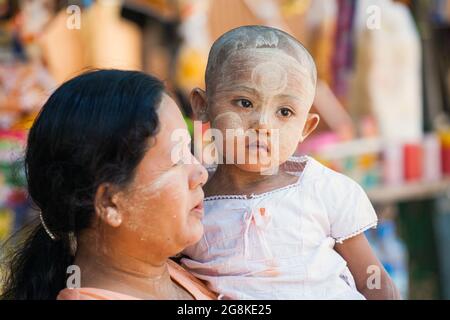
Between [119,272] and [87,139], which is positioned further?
[119,272]

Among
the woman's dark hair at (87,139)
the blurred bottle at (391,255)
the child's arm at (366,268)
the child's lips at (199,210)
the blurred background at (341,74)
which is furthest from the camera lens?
the blurred bottle at (391,255)

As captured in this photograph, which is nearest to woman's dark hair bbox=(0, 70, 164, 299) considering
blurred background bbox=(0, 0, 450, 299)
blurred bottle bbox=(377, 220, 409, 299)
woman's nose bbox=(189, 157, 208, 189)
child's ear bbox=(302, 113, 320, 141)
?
woman's nose bbox=(189, 157, 208, 189)

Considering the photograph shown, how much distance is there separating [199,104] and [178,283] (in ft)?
1.26

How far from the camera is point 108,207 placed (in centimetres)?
175

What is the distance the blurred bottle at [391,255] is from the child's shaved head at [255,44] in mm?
3089

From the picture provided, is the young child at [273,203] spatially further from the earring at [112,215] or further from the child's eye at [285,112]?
the earring at [112,215]

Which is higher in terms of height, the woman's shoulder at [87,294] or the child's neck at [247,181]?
the child's neck at [247,181]

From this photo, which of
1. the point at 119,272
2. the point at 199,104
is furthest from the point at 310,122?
the point at 119,272

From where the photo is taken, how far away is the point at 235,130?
183cm

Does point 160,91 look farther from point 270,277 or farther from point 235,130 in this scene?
point 270,277

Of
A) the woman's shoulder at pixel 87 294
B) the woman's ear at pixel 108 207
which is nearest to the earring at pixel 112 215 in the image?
the woman's ear at pixel 108 207

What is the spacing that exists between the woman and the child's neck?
152mm

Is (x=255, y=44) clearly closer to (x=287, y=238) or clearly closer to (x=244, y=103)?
(x=244, y=103)

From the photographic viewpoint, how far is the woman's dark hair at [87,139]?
5.55ft
